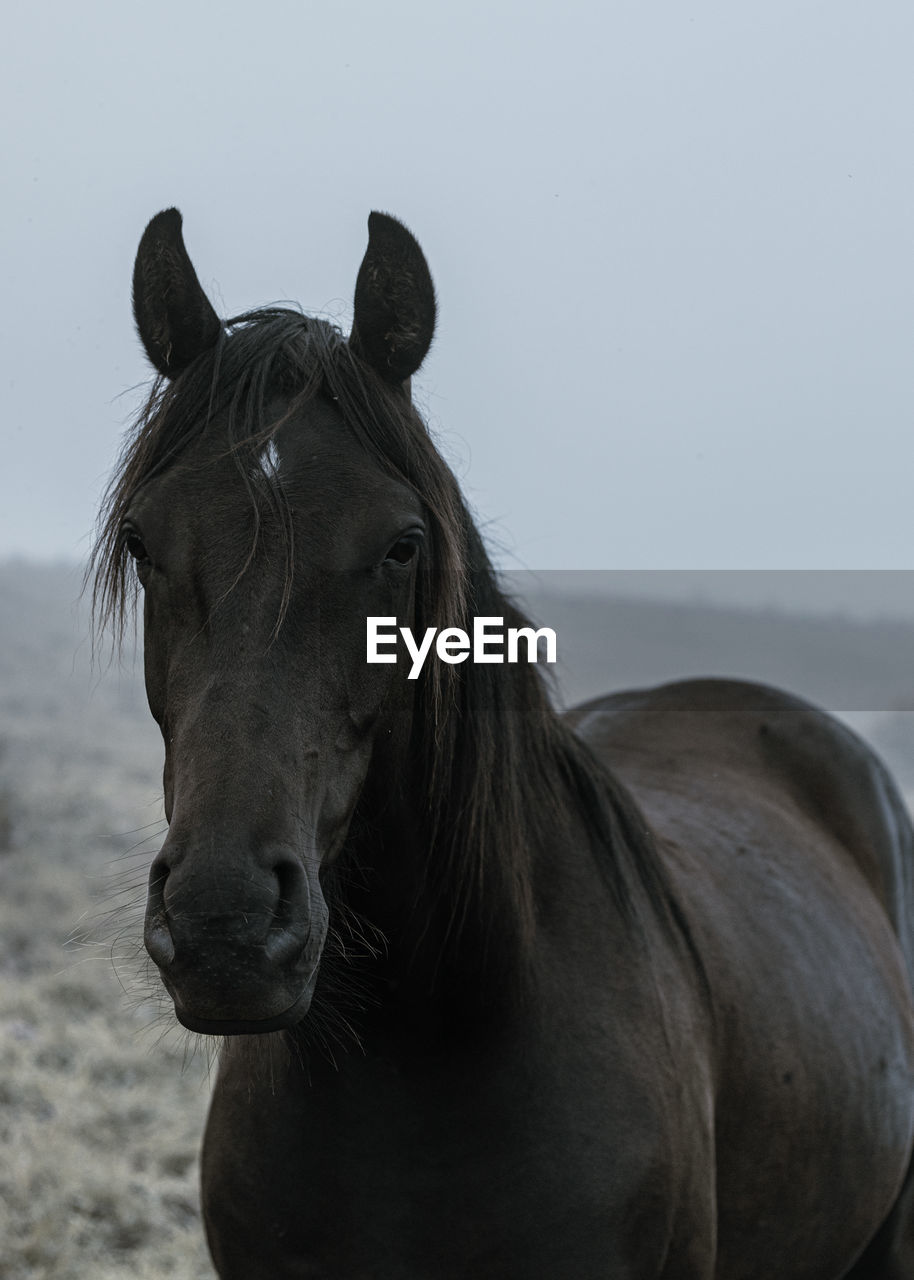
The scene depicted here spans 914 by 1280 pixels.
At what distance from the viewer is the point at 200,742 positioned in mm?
1504

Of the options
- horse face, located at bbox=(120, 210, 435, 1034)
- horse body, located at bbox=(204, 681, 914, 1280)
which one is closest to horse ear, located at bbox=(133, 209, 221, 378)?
horse face, located at bbox=(120, 210, 435, 1034)

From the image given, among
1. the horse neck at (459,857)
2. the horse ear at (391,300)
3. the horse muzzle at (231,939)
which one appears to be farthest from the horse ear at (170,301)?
the horse muzzle at (231,939)

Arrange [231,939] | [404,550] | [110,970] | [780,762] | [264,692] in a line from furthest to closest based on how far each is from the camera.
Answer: [110,970] < [780,762] < [404,550] < [264,692] < [231,939]

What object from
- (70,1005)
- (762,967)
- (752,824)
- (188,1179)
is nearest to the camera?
(762,967)

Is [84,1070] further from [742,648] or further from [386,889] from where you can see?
[742,648]

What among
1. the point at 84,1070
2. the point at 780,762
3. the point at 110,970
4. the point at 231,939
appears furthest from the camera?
the point at 110,970

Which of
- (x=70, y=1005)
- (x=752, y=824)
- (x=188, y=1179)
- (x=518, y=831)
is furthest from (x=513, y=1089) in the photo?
(x=70, y=1005)

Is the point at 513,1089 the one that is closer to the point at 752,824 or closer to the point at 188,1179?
the point at 752,824

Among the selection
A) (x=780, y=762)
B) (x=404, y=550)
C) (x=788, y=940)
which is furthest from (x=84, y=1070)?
(x=404, y=550)

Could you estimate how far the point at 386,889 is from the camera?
76.0 inches

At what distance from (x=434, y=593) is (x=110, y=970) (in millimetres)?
5810

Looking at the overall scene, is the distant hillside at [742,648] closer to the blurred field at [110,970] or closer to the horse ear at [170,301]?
the blurred field at [110,970]

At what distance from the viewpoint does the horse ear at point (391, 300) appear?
6.25ft

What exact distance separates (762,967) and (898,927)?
3.44ft
